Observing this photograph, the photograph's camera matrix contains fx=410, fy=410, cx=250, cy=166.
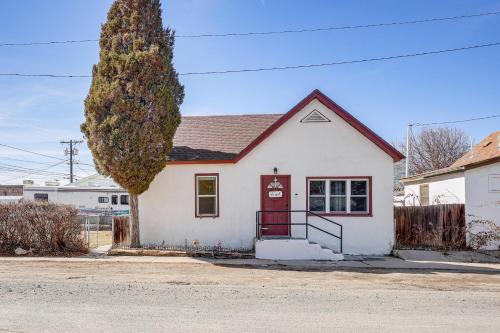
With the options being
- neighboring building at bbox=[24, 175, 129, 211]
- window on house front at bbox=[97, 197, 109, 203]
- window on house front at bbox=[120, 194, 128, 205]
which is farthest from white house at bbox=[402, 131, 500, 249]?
window on house front at bbox=[97, 197, 109, 203]

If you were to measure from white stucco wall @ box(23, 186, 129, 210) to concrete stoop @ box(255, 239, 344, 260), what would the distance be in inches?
577

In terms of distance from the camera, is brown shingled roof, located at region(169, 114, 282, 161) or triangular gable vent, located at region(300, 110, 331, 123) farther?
brown shingled roof, located at region(169, 114, 282, 161)

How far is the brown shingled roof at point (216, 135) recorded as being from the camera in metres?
15.5

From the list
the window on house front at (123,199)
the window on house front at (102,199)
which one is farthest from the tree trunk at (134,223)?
the window on house front at (102,199)

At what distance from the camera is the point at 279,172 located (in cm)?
1487

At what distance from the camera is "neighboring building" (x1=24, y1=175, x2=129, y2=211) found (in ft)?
84.8

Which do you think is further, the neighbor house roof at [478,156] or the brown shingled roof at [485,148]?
the brown shingled roof at [485,148]

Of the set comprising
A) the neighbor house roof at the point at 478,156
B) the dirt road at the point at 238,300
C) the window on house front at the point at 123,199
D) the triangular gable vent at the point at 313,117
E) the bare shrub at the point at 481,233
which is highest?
the triangular gable vent at the point at 313,117

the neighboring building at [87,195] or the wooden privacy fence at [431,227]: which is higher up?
the neighboring building at [87,195]

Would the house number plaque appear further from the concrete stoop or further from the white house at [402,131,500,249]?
the white house at [402,131,500,249]

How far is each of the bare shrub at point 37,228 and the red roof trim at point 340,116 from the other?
629 cm

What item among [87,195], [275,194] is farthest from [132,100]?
[87,195]

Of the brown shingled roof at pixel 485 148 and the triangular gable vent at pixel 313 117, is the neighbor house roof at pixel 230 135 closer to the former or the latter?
the triangular gable vent at pixel 313 117

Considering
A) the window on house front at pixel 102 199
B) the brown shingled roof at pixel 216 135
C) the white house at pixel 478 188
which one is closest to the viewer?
the white house at pixel 478 188
